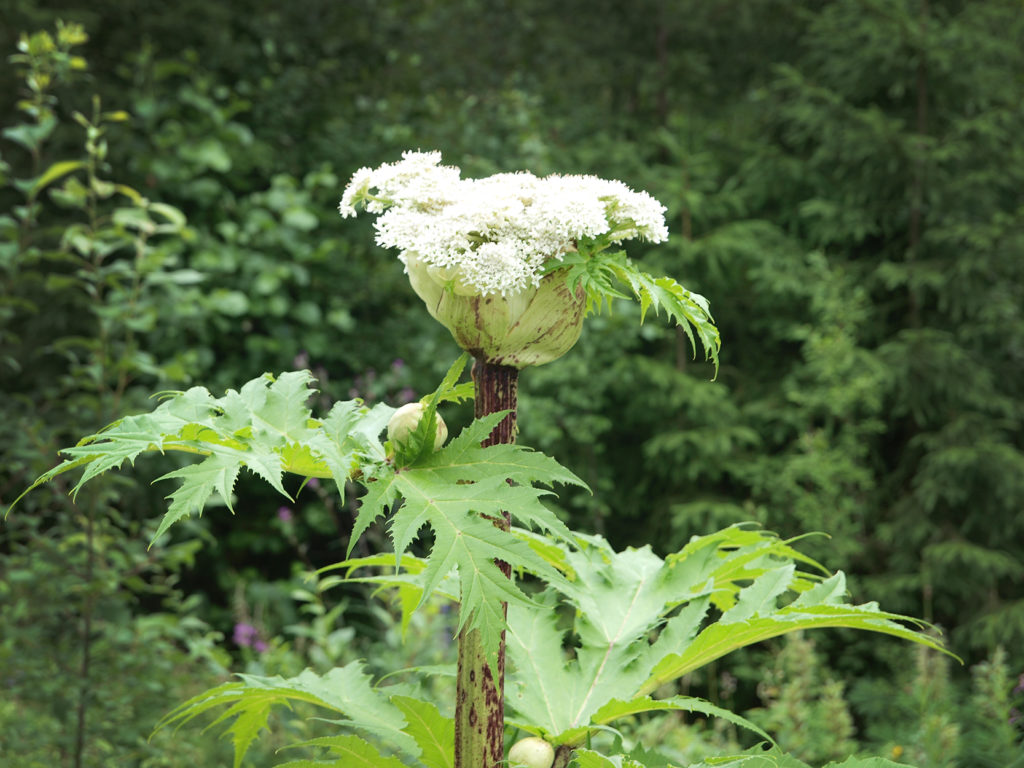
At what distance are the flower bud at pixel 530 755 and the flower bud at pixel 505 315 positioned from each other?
39cm

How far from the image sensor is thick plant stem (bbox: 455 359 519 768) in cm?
96

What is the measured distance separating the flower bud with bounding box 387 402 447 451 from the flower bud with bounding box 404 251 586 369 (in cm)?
8

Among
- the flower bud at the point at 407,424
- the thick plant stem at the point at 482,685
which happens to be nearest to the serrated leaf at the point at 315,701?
the thick plant stem at the point at 482,685

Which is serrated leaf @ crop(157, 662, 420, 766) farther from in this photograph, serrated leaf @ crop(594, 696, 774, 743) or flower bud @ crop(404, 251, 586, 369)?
flower bud @ crop(404, 251, 586, 369)

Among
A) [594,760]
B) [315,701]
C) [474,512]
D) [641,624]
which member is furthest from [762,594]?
[315,701]

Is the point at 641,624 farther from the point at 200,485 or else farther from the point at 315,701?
the point at 200,485

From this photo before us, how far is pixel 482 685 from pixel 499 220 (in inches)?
17.9

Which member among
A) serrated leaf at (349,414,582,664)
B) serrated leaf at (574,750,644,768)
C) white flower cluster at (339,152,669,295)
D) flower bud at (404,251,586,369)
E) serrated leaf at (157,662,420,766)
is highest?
white flower cluster at (339,152,669,295)

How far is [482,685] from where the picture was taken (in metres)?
0.97

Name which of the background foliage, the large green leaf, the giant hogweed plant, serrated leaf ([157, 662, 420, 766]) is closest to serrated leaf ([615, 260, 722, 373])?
the giant hogweed plant

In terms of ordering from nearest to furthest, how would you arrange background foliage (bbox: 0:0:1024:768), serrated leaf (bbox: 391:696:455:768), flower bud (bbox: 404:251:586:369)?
flower bud (bbox: 404:251:586:369), serrated leaf (bbox: 391:696:455:768), background foliage (bbox: 0:0:1024:768)

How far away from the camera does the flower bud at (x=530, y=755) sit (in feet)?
3.22

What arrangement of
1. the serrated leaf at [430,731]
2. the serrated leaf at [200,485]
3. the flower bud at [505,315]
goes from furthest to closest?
the serrated leaf at [430,731] < the flower bud at [505,315] < the serrated leaf at [200,485]

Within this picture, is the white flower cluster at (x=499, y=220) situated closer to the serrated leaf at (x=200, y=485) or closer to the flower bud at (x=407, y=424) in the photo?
the flower bud at (x=407, y=424)
